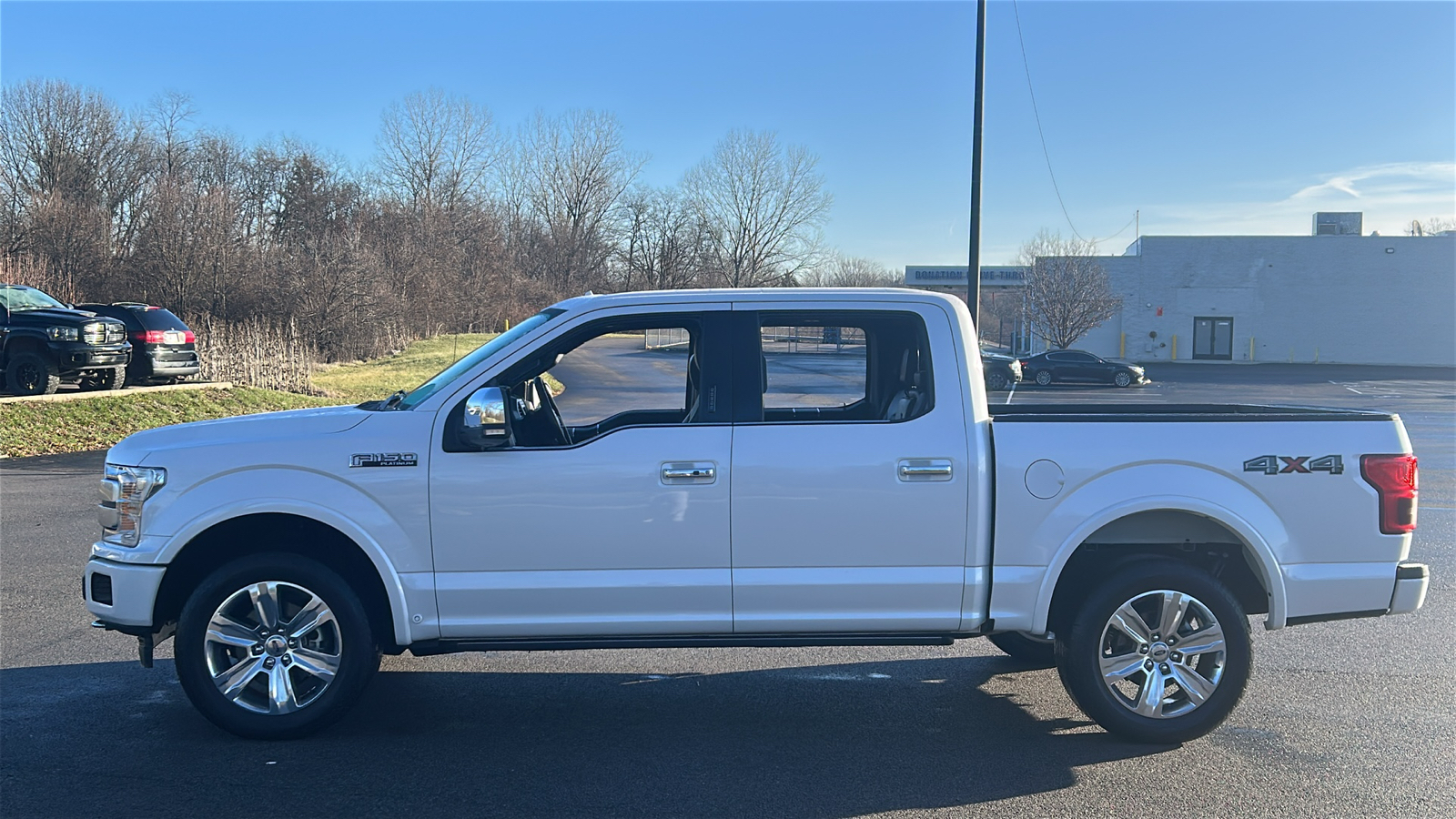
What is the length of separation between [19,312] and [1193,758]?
20.5 metres

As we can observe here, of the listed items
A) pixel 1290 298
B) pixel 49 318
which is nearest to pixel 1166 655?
pixel 49 318

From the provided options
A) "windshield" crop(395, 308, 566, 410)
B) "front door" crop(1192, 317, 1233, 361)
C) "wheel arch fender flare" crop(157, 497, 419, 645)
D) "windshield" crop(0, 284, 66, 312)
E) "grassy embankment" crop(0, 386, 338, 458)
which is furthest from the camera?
"front door" crop(1192, 317, 1233, 361)

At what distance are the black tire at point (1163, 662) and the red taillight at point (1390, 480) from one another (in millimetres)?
828

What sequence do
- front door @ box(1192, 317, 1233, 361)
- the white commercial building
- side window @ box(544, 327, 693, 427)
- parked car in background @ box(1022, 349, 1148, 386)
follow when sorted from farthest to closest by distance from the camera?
front door @ box(1192, 317, 1233, 361)
the white commercial building
parked car in background @ box(1022, 349, 1148, 386)
side window @ box(544, 327, 693, 427)

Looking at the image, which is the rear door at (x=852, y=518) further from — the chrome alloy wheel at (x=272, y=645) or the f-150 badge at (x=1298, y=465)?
the chrome alloy wheel at (x=272, y=645)

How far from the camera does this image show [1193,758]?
4.75 metres

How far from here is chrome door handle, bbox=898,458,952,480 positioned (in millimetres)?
4773

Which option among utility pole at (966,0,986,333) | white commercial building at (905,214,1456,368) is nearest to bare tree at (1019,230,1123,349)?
white commercial building at (905,214,1456,368)

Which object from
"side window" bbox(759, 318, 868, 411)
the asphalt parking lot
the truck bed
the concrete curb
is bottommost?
the asphalt parking lot

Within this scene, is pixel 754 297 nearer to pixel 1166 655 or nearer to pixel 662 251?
pixel 1166 655

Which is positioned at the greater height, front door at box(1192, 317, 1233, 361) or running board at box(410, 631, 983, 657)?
front door at box(1192, 317, 1233, 361)

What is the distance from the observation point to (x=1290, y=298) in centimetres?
5556

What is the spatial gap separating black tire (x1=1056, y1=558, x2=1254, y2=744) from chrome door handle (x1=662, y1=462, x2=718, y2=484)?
1847 millimetres

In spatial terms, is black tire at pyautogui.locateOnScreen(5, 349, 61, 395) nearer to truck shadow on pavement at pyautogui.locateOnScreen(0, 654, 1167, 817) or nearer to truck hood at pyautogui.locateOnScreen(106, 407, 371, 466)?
truck shadow on pavement at pyautogui.locateOnScreen(0, 654, 1167, 817)
